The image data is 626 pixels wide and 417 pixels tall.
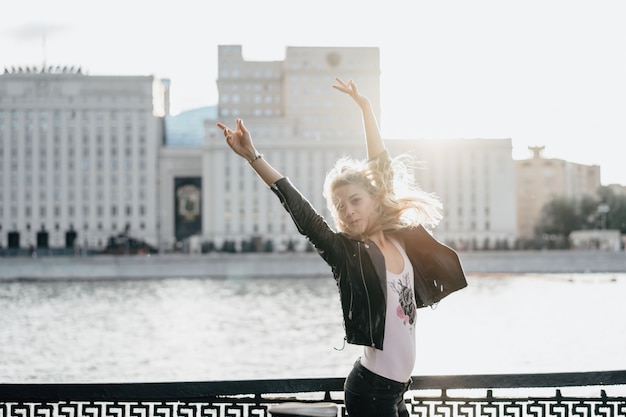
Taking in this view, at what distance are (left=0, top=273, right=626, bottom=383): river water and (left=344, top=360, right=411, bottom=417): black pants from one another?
8.42m

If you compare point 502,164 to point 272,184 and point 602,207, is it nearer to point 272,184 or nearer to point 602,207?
point 602,207

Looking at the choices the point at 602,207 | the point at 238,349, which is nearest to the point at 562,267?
the point at 602,207

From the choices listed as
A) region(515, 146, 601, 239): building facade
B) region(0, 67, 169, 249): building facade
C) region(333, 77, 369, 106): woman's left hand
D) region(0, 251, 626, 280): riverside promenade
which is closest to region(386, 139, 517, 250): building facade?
region(515, 146, 601, 239): building facade

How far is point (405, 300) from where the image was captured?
11.4 feet

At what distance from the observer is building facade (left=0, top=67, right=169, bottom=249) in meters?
105

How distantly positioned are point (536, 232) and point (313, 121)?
2997cm

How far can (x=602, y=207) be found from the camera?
277 ft

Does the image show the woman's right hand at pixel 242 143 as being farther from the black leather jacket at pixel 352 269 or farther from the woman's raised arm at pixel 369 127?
the woman's raised arm at pixel 369 127

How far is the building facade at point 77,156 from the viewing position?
10481 centimetres

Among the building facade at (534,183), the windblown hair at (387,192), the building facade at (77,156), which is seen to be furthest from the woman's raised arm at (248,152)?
the building facade at (534,183)

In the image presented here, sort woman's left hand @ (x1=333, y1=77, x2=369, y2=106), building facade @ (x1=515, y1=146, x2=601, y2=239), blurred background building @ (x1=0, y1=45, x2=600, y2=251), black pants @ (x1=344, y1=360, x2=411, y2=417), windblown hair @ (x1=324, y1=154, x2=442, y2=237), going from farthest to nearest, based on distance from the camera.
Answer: building facade @ (x1=515, y1=146, x2=601, y2=239)
blurred background building @ (x1=0, y1=45, x2=600, y2=251)
woman's left hand @ (x1=333, y1=77, x2=369, y2=106)
windblown hair @ (x1=324, y1=154, x2=442, y2=237)
black pants @ (x1=344, y1=360, x2=411, y2=417)

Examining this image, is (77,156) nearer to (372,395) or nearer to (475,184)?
(475,184)

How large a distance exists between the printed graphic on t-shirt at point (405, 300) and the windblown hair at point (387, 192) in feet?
0.82

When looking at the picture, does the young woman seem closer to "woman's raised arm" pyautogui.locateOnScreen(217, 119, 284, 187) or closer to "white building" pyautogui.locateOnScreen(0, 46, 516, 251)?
"woman's raised arm" pyautogui.locateOnScreen(217, 119, 284, 187)
